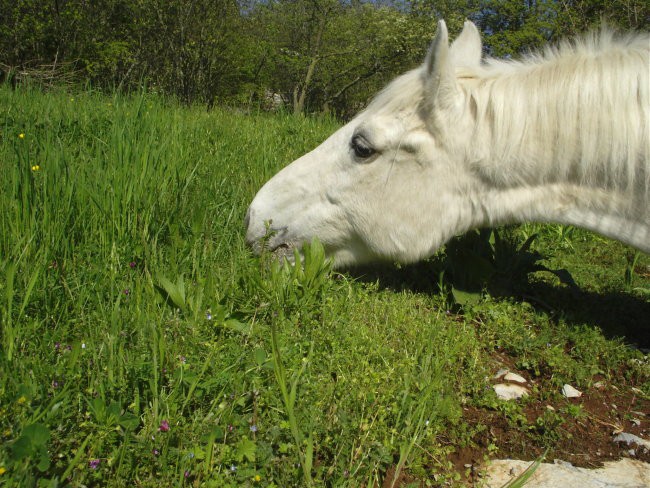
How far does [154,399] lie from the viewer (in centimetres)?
163

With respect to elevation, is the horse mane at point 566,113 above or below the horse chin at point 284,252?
above

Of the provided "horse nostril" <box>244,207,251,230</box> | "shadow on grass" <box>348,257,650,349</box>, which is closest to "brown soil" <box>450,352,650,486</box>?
"shadow on grass" <box>348,257,650,349</box>

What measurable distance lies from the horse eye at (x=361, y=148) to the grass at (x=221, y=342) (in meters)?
0.60

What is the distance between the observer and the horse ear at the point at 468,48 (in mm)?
2898

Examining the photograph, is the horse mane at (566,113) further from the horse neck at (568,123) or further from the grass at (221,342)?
the grass at (221,342)

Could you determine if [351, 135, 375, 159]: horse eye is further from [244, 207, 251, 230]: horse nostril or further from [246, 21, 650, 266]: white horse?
[244, 207, 251, 230]: horse nostril

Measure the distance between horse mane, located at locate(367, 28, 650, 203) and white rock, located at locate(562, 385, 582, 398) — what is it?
3.32 ft

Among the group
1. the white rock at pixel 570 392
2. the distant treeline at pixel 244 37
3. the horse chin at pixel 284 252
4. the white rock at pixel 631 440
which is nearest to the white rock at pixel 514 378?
the white rock at pixel 570 392

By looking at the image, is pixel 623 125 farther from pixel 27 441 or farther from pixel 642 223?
pixel 27 441

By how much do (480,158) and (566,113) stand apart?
45 cm

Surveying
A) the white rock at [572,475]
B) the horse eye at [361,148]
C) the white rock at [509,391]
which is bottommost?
the white rock at [509,391]

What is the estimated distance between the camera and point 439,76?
7.82 ft

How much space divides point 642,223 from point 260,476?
2.16 metres

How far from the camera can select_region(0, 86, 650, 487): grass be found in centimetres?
152
